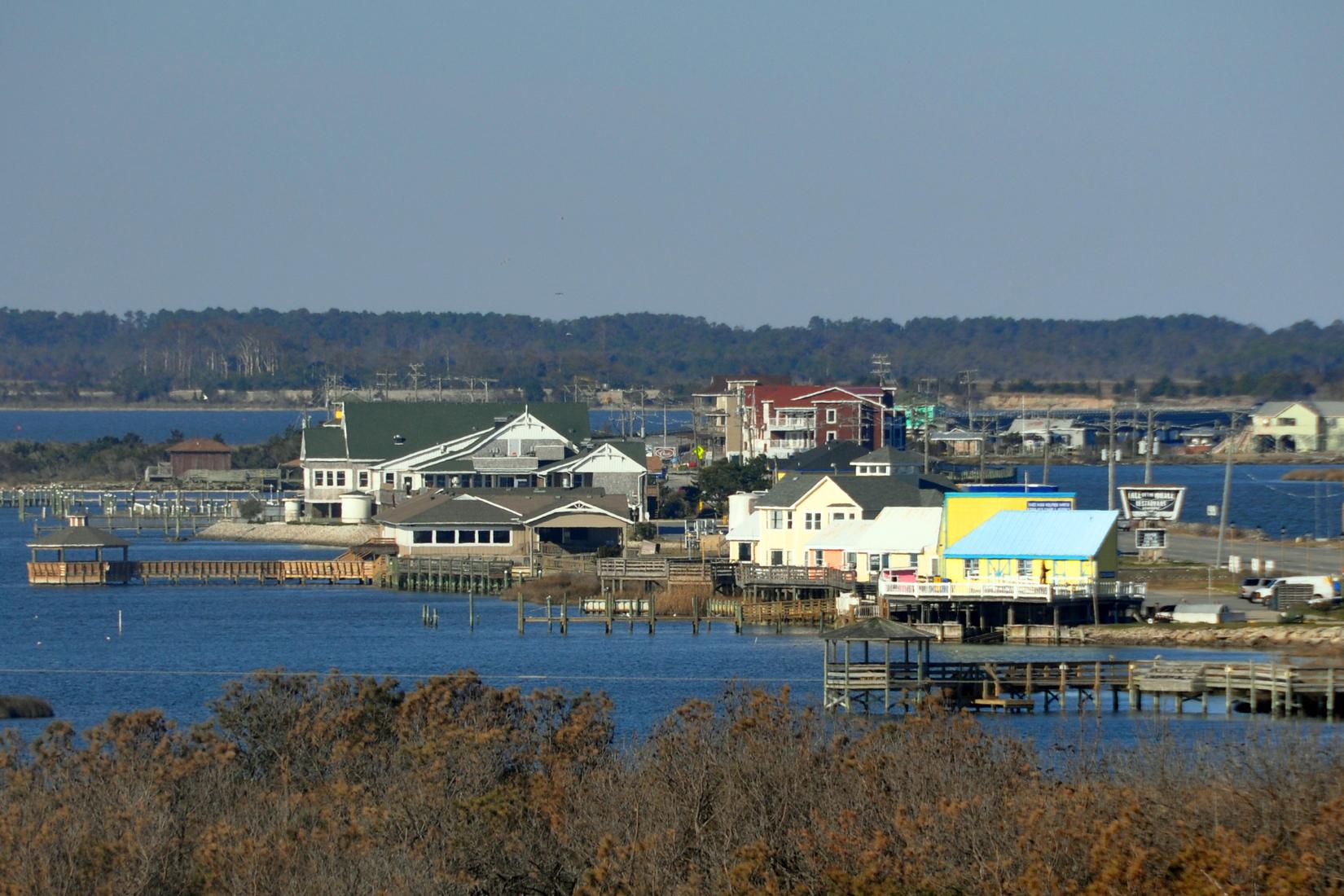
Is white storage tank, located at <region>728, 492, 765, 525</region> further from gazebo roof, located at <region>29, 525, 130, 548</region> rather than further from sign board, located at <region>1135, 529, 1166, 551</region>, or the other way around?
gazebo roof, located at <region>29, 525, 130, 548</region>

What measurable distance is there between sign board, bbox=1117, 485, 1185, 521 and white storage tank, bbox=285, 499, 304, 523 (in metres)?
41.2

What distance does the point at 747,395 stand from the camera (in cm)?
13725

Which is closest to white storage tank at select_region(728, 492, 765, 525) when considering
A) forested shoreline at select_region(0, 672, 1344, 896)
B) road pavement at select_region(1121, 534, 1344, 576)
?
road pavement at select_region(1121, 534, 1344, 576)

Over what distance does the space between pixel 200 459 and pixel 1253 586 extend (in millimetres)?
95805

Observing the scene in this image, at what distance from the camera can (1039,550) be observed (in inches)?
2244

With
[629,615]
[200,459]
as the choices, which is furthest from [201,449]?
[629,615]

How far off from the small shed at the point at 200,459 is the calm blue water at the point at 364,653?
217 feet

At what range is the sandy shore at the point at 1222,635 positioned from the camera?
5078cm

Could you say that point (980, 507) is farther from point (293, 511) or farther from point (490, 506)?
point (293, 511)

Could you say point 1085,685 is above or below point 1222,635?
below

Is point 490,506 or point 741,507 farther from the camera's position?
point 490,506

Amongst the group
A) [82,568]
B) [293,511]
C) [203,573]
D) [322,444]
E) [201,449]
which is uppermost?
[201,449]

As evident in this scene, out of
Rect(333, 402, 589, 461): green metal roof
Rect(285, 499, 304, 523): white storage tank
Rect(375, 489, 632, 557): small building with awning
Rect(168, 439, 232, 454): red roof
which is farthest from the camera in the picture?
Rect(168, 439, 232, 454): red roof

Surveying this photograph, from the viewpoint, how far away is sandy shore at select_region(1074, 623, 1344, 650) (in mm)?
50781
